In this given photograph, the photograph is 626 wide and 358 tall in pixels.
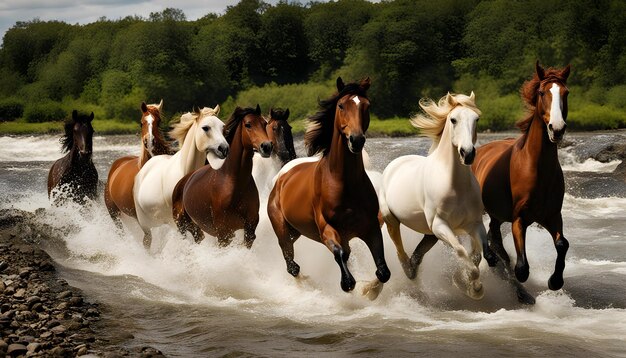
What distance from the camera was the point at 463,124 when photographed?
737 centimetres

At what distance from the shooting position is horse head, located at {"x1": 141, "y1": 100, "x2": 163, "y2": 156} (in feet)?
36.5

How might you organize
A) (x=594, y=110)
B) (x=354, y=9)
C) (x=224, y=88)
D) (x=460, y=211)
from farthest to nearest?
(x=354, y=9), (x=224, y=88), (x=594, y=110), (x=460, y=211)

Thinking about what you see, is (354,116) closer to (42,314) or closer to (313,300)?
(313,300)

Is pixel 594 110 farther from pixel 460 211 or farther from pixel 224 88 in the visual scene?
pixel 460 211

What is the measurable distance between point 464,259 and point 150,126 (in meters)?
5.12

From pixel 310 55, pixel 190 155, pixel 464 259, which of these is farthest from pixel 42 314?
pixel 310 55

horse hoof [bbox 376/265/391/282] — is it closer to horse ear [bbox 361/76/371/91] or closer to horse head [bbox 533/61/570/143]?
horse ear [bbox 361/76/371/91]

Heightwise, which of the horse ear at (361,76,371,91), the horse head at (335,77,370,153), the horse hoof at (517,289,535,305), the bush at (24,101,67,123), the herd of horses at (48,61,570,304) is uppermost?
the horse ear at (361,76,371,91)

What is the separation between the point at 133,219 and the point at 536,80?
6.51m

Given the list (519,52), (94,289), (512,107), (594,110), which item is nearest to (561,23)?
(519,52)

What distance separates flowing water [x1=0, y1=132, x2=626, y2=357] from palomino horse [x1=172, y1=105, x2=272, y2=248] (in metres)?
Result: 0.27

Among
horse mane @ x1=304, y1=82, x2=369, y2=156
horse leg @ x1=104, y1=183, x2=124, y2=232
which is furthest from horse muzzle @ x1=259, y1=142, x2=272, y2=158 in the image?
horse leg @ x1=104, y1=183, x2=124, y2=232

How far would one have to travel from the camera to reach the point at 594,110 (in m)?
41.4

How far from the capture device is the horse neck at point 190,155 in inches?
399
